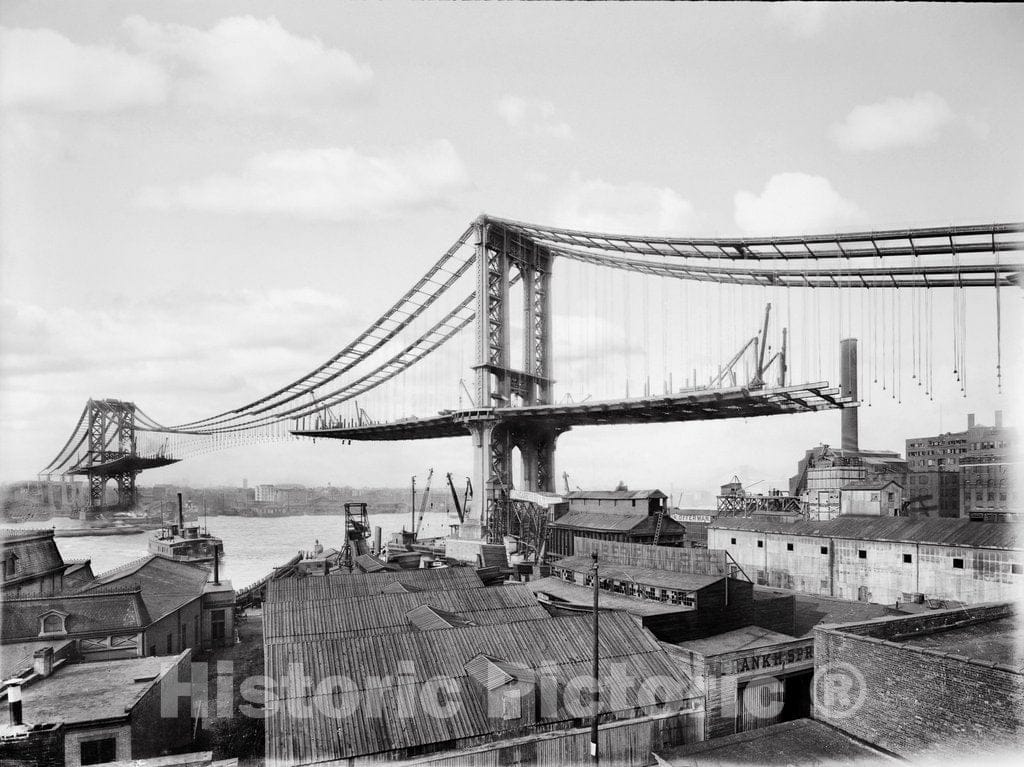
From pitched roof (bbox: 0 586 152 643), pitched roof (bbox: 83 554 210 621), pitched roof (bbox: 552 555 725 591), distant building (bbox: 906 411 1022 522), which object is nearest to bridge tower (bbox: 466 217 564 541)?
pitched roof (bbox: 552 555 725 591)

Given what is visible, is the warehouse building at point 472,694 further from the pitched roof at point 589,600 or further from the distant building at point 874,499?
the distant building at point 874,499

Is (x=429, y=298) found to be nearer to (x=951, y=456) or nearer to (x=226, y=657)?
(x=226, y=657)

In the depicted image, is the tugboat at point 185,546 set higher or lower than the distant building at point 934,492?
lower

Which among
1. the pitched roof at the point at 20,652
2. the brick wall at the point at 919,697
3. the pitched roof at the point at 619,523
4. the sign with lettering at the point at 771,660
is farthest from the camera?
the pitched roof at the point at 619,523

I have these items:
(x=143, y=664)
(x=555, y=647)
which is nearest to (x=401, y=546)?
(x=143, y=664)

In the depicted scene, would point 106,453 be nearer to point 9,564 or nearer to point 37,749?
point 9,564

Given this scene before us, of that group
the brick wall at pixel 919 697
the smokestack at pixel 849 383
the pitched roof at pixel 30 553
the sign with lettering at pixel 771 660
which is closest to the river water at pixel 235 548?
the pitched roof at pixel 30 553
